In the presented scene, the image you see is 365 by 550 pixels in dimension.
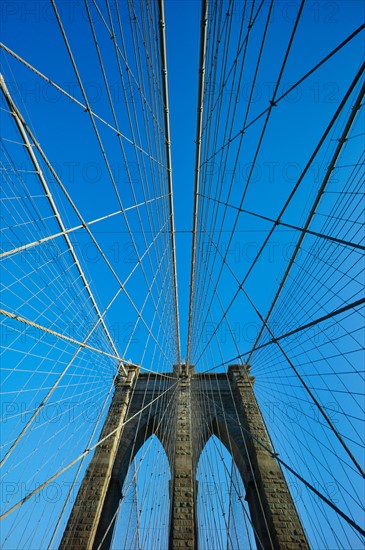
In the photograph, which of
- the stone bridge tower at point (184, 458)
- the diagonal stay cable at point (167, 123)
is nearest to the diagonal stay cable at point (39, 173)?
the diagonal stay cable at point (167, 123)

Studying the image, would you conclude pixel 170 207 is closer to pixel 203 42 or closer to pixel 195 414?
pixel 203 42

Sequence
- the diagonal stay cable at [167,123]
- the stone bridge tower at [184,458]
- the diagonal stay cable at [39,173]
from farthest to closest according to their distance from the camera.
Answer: the stone bridge tower at [184,458]
the diagonal stay cable at [167,123]
the diagonal stay cable at [39,173]

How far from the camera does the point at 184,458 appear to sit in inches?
235

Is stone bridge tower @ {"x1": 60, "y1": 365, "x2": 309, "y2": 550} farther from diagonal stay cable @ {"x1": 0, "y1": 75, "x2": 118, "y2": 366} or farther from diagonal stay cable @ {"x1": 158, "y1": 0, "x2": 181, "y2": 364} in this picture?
diagonal stay cable @ {"x1": 158, "y1": 0, "x2": 181, "y2": 364}

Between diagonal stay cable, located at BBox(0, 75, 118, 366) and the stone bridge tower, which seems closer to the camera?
diagonal stay cable, located at BBox(0, 75, 118, 366)

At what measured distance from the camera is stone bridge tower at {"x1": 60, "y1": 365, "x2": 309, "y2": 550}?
4.67 m

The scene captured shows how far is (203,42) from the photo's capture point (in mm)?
2797

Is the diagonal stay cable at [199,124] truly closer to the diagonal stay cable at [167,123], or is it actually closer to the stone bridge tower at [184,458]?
the diagonal stay cable at [167,123]

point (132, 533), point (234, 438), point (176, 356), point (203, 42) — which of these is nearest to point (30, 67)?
point (203, 42)

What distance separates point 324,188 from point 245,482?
7136 millimetres

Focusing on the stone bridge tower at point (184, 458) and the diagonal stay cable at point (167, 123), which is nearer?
Answer: the diagonal stay cable at point (167, 123)

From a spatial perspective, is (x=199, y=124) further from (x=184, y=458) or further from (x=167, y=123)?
(x=184, y=458)

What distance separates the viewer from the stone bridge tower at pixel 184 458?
15.3ft

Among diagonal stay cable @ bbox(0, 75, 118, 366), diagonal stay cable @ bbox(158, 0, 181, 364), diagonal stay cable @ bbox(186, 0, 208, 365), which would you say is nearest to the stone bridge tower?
diagonal stay cable @ bbox(0, 75, 118, 366)
